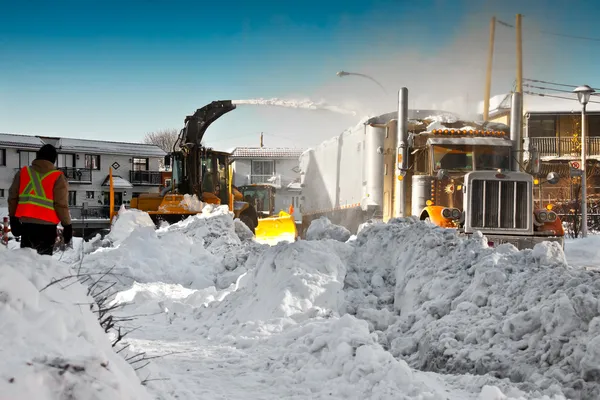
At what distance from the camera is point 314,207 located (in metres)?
26.0

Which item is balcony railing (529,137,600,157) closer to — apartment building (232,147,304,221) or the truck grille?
the truck grille

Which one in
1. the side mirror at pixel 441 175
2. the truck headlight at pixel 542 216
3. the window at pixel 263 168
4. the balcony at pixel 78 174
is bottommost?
the truck headlight at pixel 542 216

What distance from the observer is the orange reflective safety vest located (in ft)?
23.5

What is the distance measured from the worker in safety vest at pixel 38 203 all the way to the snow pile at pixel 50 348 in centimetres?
350

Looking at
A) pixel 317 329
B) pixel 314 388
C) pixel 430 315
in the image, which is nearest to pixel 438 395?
pixel 314 388

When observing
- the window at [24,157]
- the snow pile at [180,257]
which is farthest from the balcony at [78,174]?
the snow pile at [180,257]

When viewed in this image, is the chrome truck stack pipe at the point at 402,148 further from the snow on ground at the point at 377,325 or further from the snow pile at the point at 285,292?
the snow pile at the point at 285,292

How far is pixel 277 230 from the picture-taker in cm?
2097

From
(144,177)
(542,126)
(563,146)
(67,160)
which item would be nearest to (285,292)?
(563,146)

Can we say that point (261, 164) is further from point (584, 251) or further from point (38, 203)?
point (38, 203)

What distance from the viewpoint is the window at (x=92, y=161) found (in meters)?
52.8

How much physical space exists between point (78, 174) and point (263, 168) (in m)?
19.0

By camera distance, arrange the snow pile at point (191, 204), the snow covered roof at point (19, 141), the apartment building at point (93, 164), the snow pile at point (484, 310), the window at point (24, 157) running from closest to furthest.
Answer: the snow pile at point (484, 310) → the snow pile at point (191, 204) → the snow covered roof at point (19, 141) → the apartment building at point (93, 164) → the window at point (24, 157)

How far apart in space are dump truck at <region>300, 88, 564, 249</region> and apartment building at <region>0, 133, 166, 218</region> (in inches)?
1402
